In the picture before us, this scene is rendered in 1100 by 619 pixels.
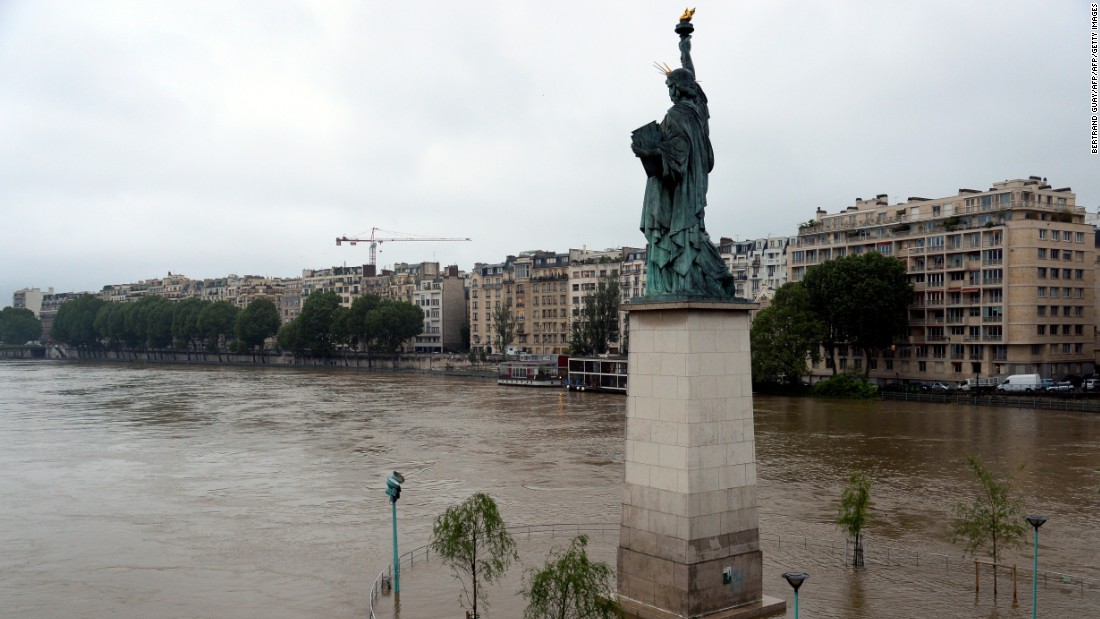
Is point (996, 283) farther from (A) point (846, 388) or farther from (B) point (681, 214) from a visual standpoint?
(B) point (681, 214)

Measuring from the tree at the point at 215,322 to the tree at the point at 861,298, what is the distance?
133m

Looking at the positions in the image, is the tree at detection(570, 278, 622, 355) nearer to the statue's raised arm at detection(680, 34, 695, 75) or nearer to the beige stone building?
the beige stone building

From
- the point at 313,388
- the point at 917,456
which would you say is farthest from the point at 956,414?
the point at 313,388

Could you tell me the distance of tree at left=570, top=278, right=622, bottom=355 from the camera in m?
126

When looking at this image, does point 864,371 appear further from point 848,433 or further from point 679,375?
point 679,375

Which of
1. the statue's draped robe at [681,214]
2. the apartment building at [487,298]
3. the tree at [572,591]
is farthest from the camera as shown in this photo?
the apartment building at [487,298]

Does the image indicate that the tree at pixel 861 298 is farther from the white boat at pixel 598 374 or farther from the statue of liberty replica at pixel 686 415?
the statue of liberty replica at pixel 686 415

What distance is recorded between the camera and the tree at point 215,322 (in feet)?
638

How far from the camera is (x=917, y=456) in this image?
5356cm

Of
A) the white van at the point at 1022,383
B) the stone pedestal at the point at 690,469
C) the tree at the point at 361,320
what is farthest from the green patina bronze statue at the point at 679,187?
the tree at the point at 361,320

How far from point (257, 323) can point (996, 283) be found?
142 meters

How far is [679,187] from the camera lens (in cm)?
2348

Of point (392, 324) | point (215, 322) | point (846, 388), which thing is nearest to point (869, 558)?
point (846, 388)

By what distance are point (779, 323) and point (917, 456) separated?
3885 centimetres
